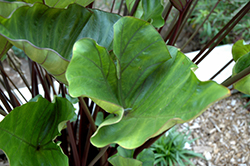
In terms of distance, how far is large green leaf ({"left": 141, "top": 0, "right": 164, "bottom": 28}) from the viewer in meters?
0.50

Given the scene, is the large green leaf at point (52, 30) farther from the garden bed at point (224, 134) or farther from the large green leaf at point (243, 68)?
the garden bed at point (224, 134)

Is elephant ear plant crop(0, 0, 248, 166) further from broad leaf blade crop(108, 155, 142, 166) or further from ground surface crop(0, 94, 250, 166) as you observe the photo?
ground surface crop(0, 94, 250, 166)

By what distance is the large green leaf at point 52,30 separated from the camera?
301mm

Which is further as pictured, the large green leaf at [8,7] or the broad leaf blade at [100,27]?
the broad leaf blade at [100,27]

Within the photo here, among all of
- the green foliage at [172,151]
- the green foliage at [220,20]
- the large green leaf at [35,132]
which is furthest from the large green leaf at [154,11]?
the green foliage at [220,20]

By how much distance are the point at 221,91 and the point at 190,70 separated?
0.29ft

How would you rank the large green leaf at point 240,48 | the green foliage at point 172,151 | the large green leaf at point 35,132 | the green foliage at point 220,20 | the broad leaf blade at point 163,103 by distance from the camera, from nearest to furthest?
the broad leaf blade at point 163,103, the large green leaf at point 35,132, the large green leaf at point 240,48, the green foliage at point 172,151, the green foliage at point 220,20

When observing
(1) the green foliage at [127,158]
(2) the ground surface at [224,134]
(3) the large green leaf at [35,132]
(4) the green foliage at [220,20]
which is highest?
(3) the large green leaf at [35,132]

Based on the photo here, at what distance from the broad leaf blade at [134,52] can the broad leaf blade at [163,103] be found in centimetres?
2

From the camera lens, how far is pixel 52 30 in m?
0.41

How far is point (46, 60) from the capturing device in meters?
0.30

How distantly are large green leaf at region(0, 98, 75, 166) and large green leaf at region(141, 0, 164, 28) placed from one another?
26 cm

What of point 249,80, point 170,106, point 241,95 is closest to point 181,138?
point 241,95

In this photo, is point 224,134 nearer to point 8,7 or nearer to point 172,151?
point 172,151
